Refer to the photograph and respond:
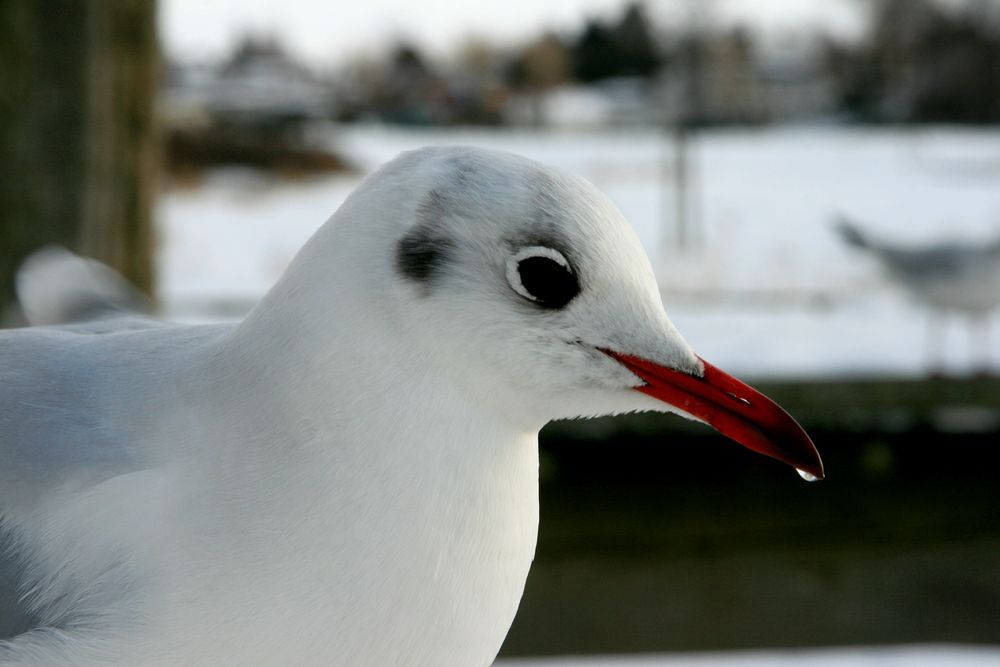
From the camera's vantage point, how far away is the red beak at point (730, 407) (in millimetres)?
521

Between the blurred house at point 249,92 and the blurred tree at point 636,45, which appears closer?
the blurred house at point 249,92

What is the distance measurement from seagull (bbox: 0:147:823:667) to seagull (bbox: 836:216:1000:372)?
2.05 metres

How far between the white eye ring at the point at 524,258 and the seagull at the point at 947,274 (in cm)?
208

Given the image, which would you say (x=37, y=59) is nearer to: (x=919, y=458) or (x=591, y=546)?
(x=591, y=546)

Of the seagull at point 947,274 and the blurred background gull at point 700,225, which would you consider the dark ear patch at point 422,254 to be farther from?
the seagull at point 947,274

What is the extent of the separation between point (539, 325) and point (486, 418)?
59mm

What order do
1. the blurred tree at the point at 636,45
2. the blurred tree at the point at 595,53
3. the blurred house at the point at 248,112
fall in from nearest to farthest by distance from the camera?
the blurred house at the point at 248,112, the blurred tree at the point at 595,53, the blurred tree at the point at 636,45

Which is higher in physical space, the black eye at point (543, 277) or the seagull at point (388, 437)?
the black eye at point (543, 277)

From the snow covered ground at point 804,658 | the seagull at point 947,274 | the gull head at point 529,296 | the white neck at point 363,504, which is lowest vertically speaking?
the snow covered ground at point 804,658

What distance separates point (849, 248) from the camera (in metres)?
2.82

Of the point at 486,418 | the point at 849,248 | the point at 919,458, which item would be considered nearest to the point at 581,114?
the point at 849,248

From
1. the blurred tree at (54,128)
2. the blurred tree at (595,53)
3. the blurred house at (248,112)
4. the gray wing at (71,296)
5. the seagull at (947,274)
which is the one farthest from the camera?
the blurred tree at (595,53)

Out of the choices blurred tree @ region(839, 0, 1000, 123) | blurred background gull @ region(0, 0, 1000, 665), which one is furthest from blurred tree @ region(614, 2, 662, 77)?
blurred tree @ region(839, 0, 1000, 123)

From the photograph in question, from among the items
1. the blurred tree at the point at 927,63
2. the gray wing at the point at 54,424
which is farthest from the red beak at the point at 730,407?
the blurred tree at the point at 927,63
